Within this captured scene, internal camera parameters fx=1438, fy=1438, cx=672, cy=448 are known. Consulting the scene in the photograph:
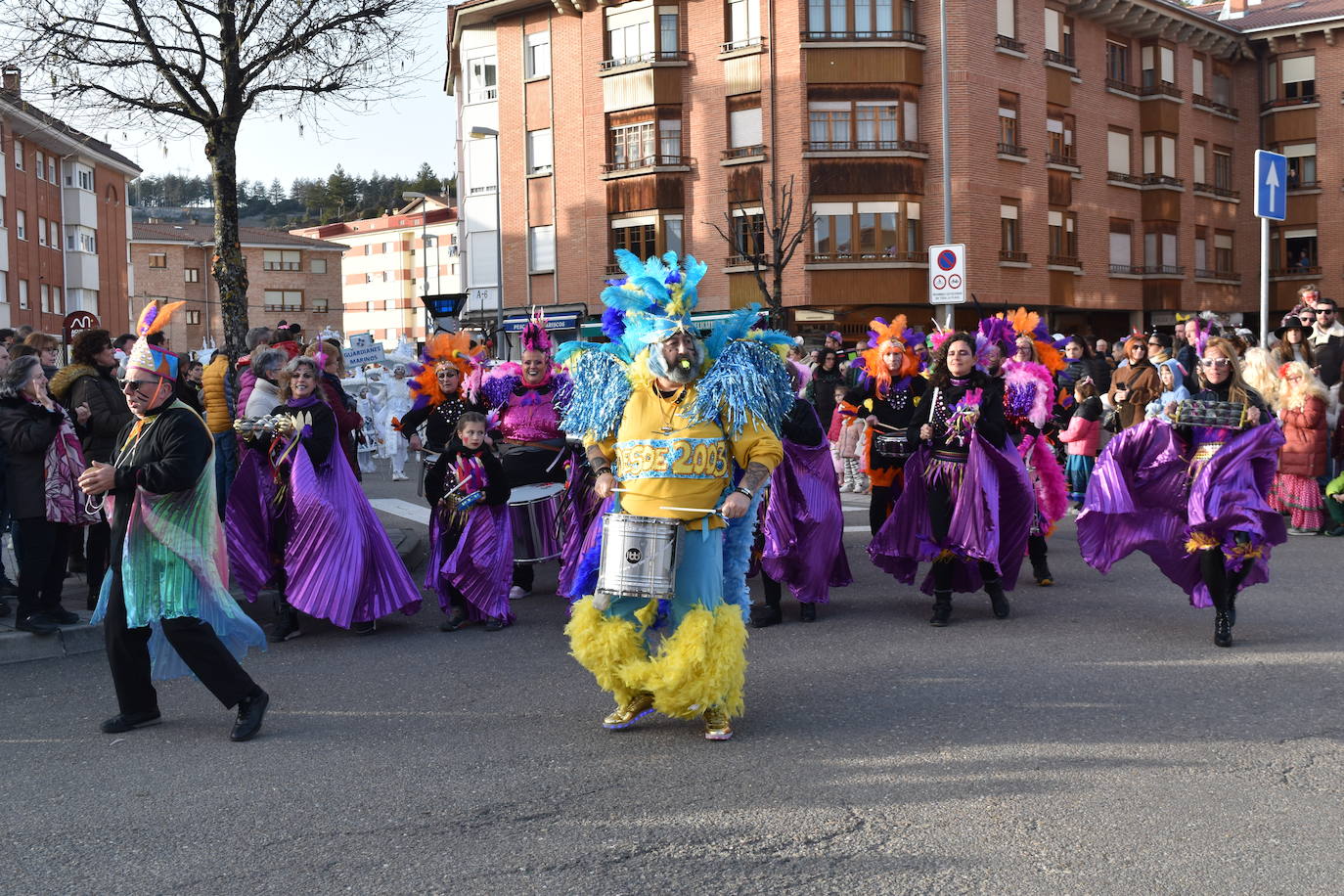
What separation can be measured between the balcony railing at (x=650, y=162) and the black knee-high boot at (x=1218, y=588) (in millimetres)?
31420

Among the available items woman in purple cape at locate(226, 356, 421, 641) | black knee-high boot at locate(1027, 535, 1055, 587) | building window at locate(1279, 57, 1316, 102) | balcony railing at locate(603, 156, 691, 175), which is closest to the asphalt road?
woman in purple cape at locate(226, 356, 421, 641)

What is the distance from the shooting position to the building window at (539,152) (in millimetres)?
41375

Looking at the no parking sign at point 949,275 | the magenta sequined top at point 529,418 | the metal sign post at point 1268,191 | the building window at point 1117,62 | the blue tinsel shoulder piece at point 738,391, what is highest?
the building window at point 1117,62

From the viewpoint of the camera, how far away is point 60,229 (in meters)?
56.5

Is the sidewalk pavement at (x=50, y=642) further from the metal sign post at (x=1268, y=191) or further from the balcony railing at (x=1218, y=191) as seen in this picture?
the balcony railing at (x=1218, y=191)

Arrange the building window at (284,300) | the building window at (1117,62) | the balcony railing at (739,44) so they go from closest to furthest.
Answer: the balcony railing at (739,44) < the building window at (1117,62) < the building window at (284,300)

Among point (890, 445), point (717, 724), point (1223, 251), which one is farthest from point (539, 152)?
point (717, 724)

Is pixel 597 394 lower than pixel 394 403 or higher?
higher

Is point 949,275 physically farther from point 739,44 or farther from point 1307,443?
point 739,44

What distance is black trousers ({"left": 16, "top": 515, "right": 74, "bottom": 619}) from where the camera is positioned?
840 cm

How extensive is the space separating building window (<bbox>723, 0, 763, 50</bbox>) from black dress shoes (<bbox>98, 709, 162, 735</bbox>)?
32839 millimetres

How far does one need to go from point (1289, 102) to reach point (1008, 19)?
13.5m

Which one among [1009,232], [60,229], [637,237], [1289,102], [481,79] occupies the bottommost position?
[1009,232]

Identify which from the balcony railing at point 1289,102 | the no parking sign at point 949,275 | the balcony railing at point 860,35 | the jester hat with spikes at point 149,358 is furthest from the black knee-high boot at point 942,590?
the balcony railing at point 1289,102
